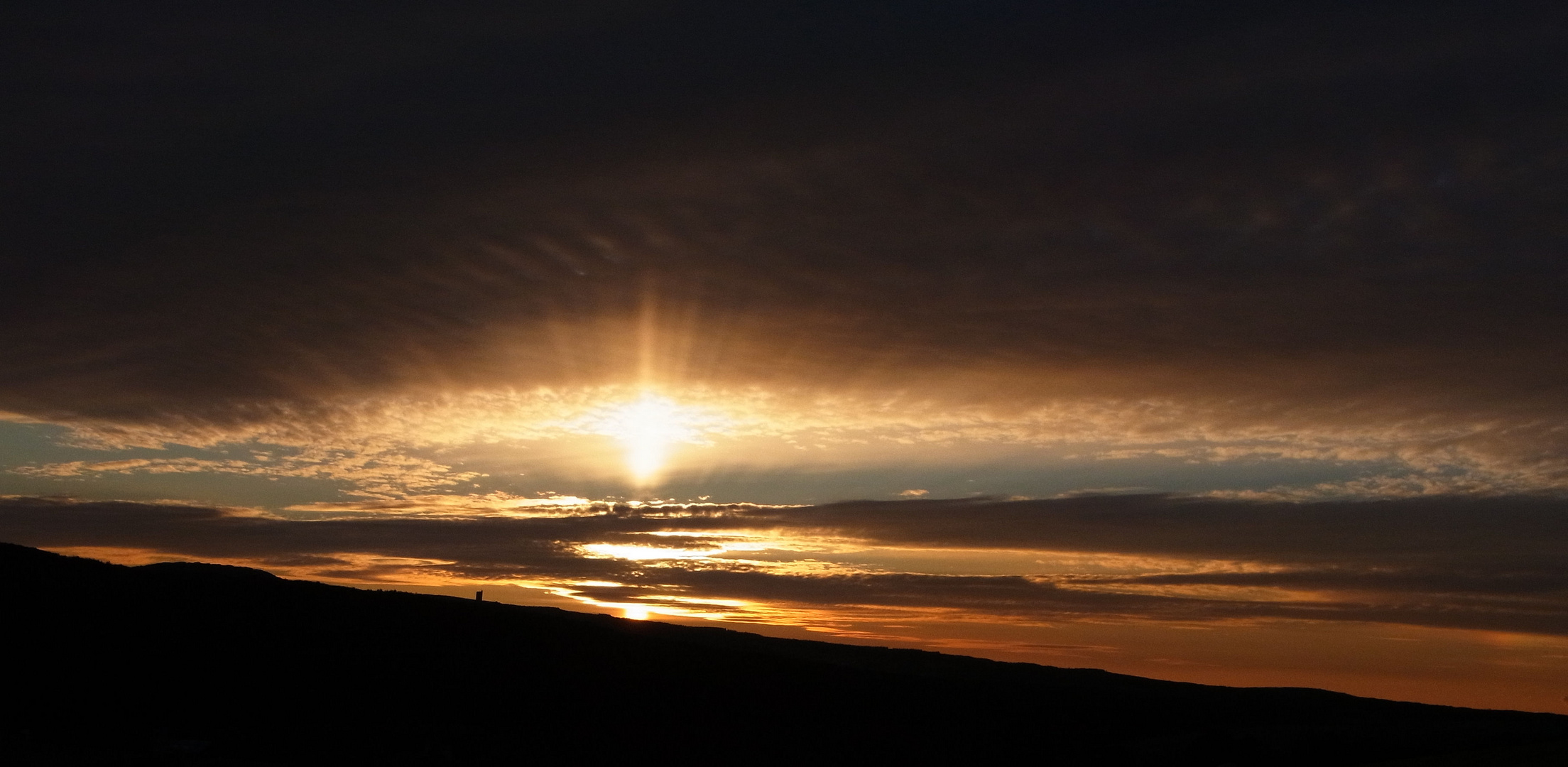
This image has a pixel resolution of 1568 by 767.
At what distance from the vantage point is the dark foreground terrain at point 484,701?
46.3 m

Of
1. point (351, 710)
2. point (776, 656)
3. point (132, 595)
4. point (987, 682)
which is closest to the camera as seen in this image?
point (351, 710)

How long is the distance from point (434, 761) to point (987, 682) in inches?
2017

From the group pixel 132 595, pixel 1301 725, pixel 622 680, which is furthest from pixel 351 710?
pixel 1301 725

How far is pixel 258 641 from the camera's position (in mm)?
61469

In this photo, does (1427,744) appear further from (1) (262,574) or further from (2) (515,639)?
(1) (262,574)

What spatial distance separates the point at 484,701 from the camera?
188ft

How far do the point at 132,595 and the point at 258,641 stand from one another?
10.2 m

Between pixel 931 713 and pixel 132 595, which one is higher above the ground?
pixel 132 595

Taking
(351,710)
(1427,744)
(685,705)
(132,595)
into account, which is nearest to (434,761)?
(351,710)

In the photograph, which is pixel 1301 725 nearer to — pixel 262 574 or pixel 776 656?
pixel 776 656

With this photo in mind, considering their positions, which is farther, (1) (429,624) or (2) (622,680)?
(1) (429,624)

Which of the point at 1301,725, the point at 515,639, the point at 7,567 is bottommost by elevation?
the point at 1301,725

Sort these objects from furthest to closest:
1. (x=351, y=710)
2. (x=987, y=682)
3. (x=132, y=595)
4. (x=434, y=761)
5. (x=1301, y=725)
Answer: (x=987, y=682) → (x=1301, y=725) → (x=132, y=595) → (x=351, y=710) → (x=434, y=761)

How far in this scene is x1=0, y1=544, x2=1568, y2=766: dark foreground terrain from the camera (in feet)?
152
